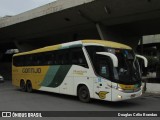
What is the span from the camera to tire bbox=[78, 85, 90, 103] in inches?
591

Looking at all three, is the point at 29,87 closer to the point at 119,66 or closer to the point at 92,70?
the point at 92,70

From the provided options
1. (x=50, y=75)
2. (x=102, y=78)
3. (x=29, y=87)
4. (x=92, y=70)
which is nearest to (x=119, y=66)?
(x=102, y=78)

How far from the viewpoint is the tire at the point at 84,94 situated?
49.3 feet

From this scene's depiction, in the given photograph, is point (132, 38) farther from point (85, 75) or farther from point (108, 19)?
point (85, 75)

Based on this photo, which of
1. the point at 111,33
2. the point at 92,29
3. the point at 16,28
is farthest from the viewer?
the point at 16,28

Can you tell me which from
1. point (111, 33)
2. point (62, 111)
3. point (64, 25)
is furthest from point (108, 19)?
point (62, 111)

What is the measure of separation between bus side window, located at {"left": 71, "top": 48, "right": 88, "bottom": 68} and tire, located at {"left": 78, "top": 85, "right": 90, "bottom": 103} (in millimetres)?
1149

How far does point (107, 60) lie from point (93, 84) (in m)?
1.49

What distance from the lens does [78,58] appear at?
51.4 ft

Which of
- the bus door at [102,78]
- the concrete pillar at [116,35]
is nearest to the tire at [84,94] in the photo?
the bus door at [102,78]

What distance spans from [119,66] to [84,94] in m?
2.56

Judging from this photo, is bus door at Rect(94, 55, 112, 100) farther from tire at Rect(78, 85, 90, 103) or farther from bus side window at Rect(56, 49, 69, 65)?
bus side window at Rect(56, 49, 69, 65)

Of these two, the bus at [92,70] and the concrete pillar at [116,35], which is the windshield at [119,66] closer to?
the bus at [92,70]

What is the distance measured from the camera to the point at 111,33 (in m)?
31.7
